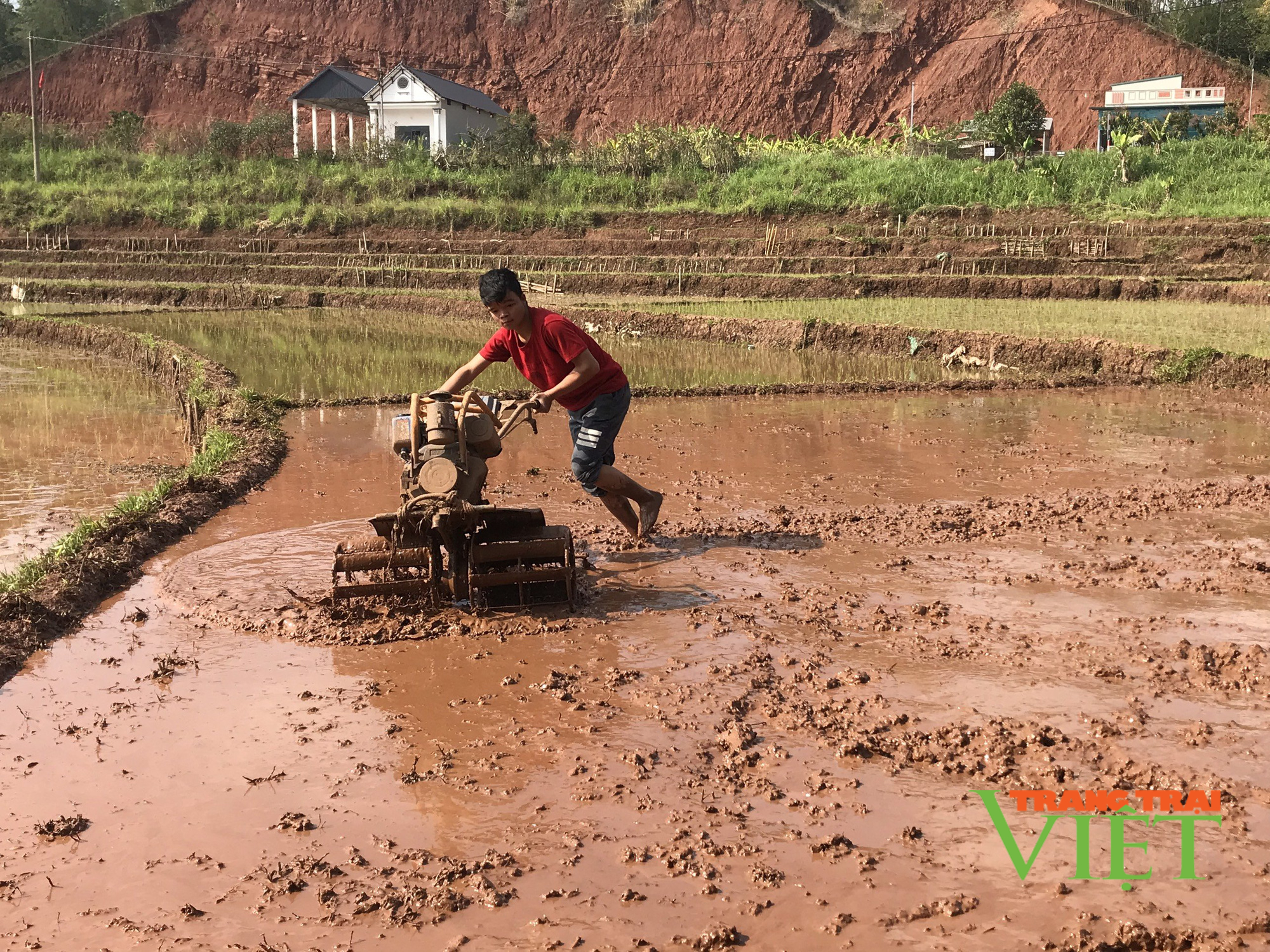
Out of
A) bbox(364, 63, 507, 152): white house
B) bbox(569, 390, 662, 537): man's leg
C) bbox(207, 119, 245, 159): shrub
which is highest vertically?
bbox(364, 63, 507, 152): white house

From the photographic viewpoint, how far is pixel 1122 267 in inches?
909

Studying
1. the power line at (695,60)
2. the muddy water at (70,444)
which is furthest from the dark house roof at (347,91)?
the muddy water at (70,444)

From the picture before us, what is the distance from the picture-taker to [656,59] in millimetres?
53844

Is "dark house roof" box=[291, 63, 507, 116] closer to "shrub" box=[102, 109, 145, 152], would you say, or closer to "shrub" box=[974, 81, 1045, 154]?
"shrub" box=[102, 109, 145, 152]

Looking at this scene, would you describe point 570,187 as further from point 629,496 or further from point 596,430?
point 596,430

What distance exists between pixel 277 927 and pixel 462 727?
4.36 ft

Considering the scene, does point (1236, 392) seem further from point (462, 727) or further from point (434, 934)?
point (434, 934)

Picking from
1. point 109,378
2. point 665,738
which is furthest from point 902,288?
point 665,738

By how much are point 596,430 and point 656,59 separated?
170ft

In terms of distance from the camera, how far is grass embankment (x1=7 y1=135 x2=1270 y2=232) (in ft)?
97.2

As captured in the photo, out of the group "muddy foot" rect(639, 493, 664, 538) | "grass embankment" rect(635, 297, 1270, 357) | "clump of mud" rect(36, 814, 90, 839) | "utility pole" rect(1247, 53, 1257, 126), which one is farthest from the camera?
"utility pole" rect(1247, 53, 1257, 126)

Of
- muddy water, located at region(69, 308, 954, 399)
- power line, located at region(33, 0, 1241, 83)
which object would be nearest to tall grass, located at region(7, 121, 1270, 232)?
muddy water, located at region(69, 308, 954, 399)

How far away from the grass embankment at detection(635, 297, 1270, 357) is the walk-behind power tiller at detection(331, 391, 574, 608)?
11.7m

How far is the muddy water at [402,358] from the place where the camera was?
14.8 meters
